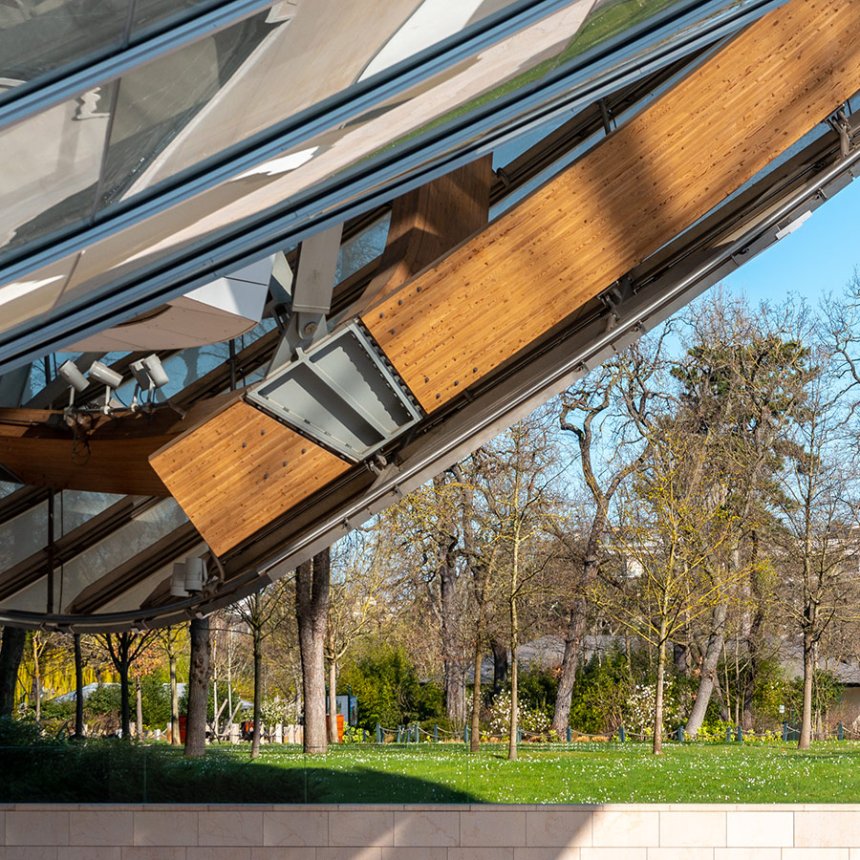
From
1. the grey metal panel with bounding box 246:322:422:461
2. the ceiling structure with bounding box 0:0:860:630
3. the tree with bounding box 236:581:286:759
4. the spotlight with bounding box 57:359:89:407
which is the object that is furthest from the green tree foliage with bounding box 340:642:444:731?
the grey metal panel with bounding box 246:322:422:461

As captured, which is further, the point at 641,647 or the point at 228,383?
the point at 641,647

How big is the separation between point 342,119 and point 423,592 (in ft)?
66.7

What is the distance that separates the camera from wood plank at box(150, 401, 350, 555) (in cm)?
802

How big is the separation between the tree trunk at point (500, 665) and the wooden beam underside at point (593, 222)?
56.9 feet

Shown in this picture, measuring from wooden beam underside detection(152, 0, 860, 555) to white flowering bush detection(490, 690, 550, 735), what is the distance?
15.5m

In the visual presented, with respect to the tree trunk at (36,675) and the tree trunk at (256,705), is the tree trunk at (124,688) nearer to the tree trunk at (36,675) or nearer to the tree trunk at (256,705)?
the tree trunk at (256,705)

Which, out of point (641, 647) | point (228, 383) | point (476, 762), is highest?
point (228, 383)

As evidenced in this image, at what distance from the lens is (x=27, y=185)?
13.8 feet

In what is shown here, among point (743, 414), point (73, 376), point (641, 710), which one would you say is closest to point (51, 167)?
point (73, 376)

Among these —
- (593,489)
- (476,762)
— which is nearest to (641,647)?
(593,489)

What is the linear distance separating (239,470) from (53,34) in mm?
4675

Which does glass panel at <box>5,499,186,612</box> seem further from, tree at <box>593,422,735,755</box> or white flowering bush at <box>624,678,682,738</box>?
white flowering bush at <box>624,678,682,738</box>

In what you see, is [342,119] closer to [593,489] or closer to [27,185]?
[27,185]

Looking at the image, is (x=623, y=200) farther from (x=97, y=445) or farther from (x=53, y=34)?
(x=53, y=34)
